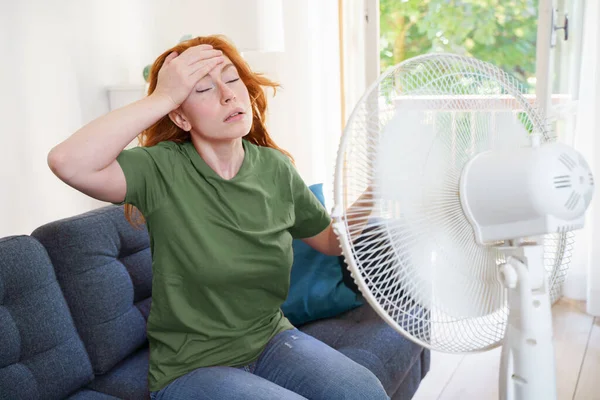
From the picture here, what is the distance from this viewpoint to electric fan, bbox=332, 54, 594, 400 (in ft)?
2.78

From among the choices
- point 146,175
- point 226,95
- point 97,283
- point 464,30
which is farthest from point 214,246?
point 464,30

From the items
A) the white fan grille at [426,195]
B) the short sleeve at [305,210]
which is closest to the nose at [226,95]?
Result: the short sleeve at [305,210]

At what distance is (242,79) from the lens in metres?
1.42

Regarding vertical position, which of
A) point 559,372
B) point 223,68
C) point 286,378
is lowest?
point 559,372

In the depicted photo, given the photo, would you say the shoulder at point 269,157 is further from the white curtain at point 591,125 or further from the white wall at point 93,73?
the white curtain at point 591,125

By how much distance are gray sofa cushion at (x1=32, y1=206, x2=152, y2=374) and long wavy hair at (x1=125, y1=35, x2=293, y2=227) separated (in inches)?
6.2

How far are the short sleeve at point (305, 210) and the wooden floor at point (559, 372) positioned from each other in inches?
39.9

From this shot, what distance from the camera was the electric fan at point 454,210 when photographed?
848 mm

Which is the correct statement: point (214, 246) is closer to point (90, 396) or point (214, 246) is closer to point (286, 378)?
point (286, 378)

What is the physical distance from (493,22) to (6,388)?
132 inches

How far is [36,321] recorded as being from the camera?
4.73 ft

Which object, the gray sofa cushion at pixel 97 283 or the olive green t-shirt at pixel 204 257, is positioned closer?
the olive green t-shirt at pixel 204 257

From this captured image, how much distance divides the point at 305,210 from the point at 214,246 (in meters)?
0.26

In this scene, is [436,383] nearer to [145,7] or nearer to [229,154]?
[229,154]
